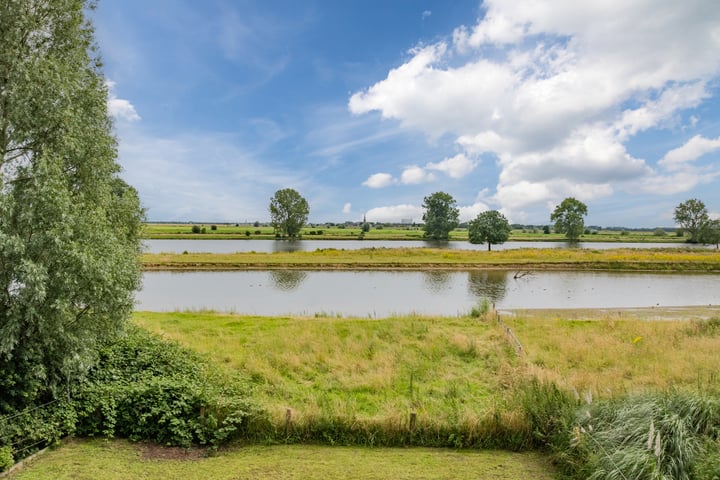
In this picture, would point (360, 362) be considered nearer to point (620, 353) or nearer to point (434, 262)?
point (620, 353)

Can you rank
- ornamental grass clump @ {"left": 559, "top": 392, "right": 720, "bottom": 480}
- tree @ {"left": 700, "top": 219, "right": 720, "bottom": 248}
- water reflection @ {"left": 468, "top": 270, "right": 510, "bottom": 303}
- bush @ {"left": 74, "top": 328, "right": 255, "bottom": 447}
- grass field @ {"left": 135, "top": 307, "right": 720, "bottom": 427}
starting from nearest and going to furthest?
ornamental grass clump @ {"left": 559, "top": 392, "right": 720, "bottom": 480}
bush @ {"left": 74, "top": 328, "right": 255, "bottom": 447}
grass field @ {"left": 135, "top": 307, "right": 720, "bottom": 427}
water reflection @ {"left": 468, "top": 270, "right": 510, "bottom": 303}
tree @ {"left": 700, "top": 219, "right": 720, "bottom": 248}

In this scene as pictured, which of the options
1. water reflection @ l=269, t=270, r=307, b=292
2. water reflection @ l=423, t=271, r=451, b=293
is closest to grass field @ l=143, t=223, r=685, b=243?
water reflection @ l=269, t=270, r=307, b=292

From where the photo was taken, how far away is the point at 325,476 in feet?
22.0

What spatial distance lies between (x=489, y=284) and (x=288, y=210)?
2849 inches

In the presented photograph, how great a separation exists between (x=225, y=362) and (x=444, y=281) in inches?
1045

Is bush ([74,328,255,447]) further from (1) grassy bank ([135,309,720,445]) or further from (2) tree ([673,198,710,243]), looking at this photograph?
(2) tree ([673,198,710,243])

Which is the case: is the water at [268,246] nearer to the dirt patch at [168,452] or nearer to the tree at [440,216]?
the tree at [440,216]

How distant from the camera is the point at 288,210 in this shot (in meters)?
99.1

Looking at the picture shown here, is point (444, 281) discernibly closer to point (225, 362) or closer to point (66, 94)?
point (225, 362)

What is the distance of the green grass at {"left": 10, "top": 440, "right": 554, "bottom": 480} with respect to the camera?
674 cm

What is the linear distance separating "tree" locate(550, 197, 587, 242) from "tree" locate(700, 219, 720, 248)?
23.2 m

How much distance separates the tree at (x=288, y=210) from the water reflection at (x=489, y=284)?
6433 cm

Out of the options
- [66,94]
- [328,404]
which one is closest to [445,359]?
[328,404]

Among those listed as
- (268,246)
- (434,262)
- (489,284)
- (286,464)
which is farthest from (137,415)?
(268,246)
